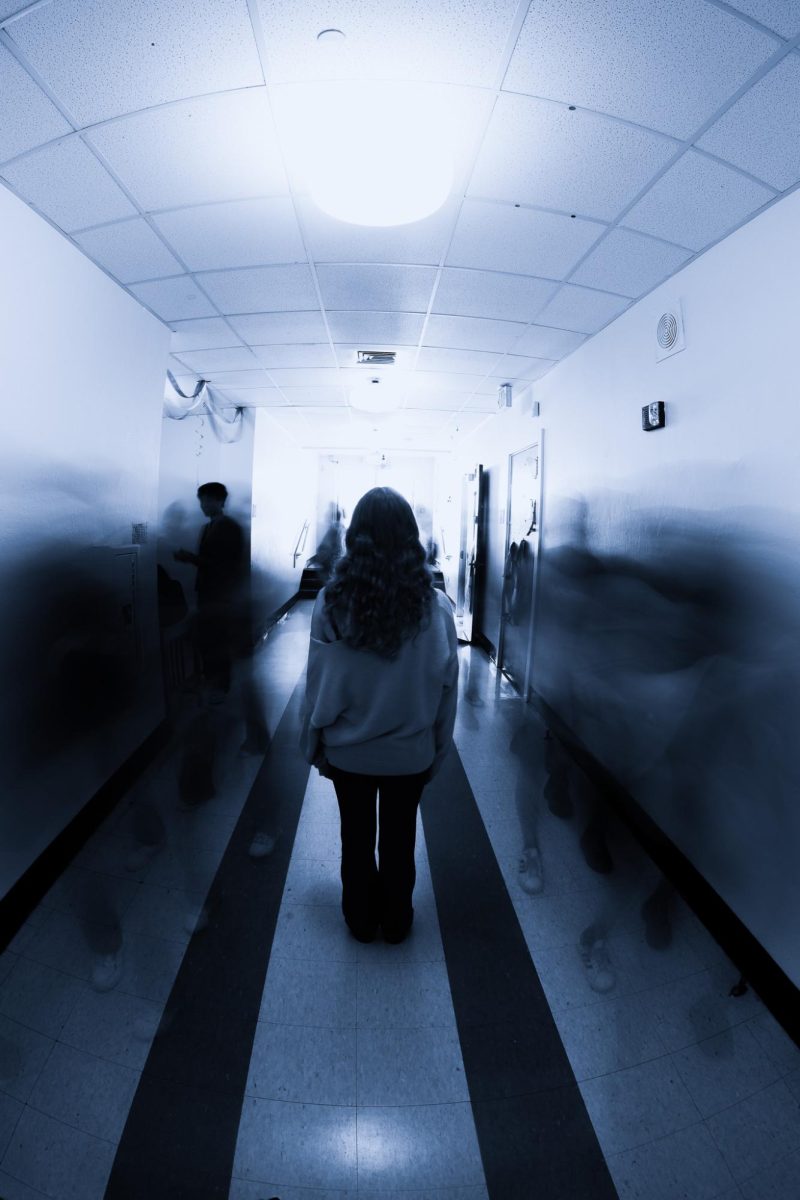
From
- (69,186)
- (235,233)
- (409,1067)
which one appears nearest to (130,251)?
(69,186)

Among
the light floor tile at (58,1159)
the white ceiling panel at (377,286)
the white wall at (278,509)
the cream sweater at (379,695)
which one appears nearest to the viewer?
the light floor tile at (58,1159)

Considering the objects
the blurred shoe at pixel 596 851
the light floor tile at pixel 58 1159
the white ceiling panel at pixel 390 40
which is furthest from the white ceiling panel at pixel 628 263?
the light floor tile at pixel 58 1159

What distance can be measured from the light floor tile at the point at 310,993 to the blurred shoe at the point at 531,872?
0.75 m

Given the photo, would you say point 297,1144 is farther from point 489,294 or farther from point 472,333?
point 472,333

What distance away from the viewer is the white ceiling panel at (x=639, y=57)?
1.02 m

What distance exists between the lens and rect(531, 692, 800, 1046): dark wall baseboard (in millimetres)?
1354

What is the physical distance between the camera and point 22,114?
4.29 feet

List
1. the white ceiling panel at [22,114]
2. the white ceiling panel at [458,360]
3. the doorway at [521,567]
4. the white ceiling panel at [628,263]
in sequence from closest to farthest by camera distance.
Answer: the white ceiling panel at [22,114], the white ceiling panel at [628,263], the white ceiling panel at [458,360], the doorway at [521,567]

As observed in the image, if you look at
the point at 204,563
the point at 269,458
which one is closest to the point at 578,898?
the point at 204,563

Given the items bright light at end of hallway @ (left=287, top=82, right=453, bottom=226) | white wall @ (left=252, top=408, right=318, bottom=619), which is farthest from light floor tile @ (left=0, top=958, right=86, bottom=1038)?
white wall @ (left=252, top=408, right=318, bottom=619)

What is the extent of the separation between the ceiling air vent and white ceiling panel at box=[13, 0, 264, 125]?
1.80 m

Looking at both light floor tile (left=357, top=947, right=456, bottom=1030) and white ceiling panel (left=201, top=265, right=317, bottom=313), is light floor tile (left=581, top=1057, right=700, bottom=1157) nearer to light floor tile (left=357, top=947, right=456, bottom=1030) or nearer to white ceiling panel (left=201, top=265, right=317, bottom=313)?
light floor tile (left=357, top=947, right=456, bottom=1030)

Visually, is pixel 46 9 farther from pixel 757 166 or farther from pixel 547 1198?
pixel 547 1198

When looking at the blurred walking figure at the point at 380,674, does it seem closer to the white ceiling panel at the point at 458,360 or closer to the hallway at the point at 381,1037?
the hallway at the point at 381,1037
